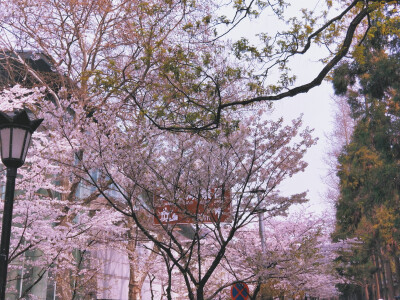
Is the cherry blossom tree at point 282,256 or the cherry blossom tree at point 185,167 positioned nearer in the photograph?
the cherry blossom tree at point 185,167

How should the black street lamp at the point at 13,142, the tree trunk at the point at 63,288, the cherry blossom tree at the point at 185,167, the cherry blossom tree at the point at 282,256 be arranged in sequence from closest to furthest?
the black street lamp at the point at 13,142, the cherry blossom tree at the point at 185,167, the cherry blossom tree at the point at 282,256, the tree trunk at the point at 63,288

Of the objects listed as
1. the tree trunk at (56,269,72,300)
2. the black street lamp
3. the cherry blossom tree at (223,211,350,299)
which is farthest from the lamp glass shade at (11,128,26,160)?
the tree trunk at (56,269,72,300)

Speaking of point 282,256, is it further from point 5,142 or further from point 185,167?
point 5,142

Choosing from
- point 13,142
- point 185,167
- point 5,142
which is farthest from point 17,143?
point 185,167

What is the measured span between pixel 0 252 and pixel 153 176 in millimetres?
6019

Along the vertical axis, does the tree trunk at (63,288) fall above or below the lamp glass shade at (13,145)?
below

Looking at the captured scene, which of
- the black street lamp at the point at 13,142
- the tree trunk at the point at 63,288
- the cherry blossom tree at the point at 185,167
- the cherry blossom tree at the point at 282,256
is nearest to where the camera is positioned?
the black street lamp at the point at 13,142

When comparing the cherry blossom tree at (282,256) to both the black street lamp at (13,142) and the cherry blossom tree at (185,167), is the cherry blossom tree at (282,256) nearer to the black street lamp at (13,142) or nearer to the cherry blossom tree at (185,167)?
the cherry blossom tree at (185,167)

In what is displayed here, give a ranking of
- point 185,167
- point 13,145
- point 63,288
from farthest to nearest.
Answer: point 63,288
point 185,167
point 13,145

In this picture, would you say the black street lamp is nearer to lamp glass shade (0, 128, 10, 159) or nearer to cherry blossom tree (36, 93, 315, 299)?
lamp glass shade (0, 128, 10, 159)

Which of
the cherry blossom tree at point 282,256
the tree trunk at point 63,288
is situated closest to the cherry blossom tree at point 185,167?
the cherry blossom tree at point 282,256

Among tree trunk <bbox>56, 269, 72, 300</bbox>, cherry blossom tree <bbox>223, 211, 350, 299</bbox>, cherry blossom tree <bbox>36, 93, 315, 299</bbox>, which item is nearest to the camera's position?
cherry blossom tree <bbox>36, 93, 315, 299</bbox>

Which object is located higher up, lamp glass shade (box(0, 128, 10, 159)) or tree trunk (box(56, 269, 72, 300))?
lamp glass shade (box(0, 128, 10, 159))

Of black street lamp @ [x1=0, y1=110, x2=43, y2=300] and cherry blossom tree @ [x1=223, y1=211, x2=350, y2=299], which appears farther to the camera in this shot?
cherry blossom tree @ [x1=223, y1=211, x2=350, y2=299]
